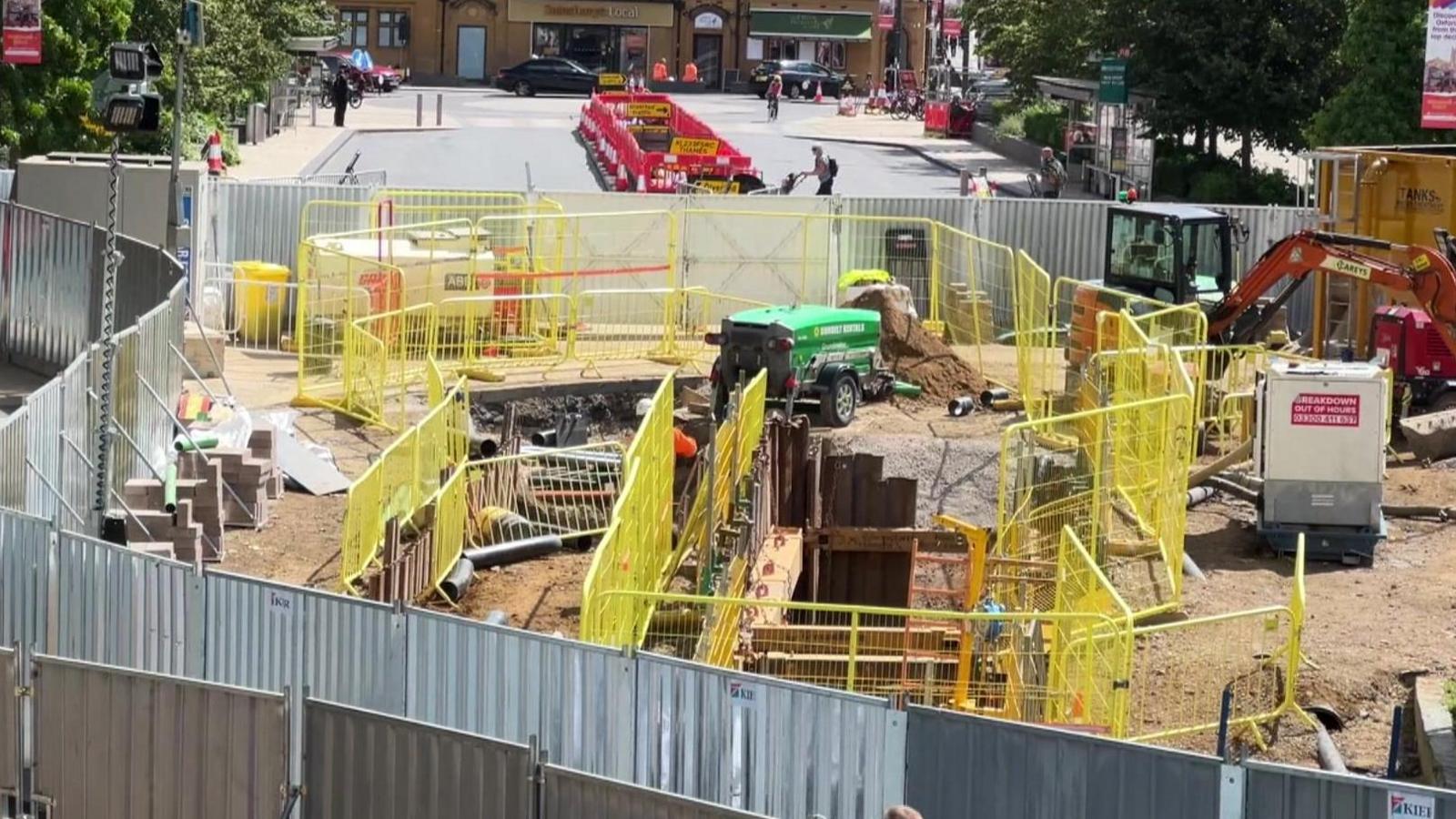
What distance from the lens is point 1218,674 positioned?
15828 millimetres

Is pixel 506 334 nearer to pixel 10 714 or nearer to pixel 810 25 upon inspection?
pixel 10 714

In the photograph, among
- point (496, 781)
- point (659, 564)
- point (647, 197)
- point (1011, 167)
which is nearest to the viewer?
point (496, 781)

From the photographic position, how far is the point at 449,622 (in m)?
11.6

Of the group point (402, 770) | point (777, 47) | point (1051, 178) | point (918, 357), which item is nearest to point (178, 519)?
point (402, 770)

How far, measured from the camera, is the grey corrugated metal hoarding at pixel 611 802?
9.62 meters

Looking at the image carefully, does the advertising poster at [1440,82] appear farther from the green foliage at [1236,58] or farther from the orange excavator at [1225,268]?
the green foliage at [1236,58]

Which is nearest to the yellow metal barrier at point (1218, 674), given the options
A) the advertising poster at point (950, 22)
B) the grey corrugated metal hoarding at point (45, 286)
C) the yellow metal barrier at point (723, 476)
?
the yellow metal barrier at point (723, 476)

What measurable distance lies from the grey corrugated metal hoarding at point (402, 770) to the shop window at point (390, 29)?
277 ft

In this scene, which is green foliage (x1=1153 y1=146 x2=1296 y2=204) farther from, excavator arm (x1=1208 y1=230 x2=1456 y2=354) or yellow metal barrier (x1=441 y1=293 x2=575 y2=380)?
yellow metal barrier (x1=441 y1=293 x2=575 y2=380)

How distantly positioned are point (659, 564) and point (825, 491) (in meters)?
4.31

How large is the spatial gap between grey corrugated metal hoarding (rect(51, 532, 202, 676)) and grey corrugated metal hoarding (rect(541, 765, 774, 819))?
3.50 meters

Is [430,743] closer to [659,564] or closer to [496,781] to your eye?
[496,781]

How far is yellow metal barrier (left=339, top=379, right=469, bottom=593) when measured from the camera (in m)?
17.5

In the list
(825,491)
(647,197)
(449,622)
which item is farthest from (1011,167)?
(449,622)
